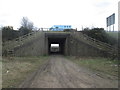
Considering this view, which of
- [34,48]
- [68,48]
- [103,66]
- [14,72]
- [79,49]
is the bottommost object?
[103,66]

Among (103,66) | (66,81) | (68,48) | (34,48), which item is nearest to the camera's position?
(66,81)

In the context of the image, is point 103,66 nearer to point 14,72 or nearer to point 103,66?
point 103,66

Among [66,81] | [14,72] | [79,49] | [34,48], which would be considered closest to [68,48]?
[79,49]

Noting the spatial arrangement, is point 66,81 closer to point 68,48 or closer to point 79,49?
point 79,49

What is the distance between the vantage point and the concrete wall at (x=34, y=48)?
38.9m

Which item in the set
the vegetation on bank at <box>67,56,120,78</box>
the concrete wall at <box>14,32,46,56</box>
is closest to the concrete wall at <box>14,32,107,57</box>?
the concrete wall at <box>14,32,46,56</box>

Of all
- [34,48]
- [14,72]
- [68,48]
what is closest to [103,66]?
[14,72]

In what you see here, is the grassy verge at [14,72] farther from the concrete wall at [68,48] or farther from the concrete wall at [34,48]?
the concrete wall at [68,48]

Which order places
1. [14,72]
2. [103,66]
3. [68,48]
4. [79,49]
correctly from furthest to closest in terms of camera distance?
1. [68,48]
2. [79,49]
3. [103,66]
4. [14,72]

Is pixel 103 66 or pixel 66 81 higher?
pixel 66 81

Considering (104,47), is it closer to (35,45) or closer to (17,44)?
(35,45)

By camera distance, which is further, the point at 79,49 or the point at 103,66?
the point at 79,49

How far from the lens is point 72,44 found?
1795 inches

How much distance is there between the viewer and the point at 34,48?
41.9m
